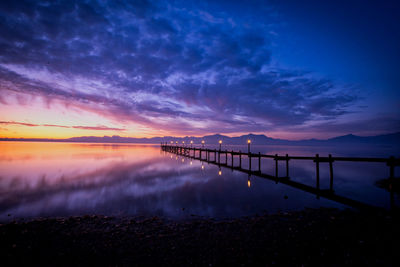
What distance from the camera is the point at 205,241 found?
6.62 m

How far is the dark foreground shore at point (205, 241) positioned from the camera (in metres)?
5.41

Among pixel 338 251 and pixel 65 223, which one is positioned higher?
pixel 338 251

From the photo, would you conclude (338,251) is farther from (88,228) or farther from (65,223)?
(65,223)

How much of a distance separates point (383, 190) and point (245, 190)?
13.2 m

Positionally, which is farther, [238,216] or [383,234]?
[238,216]

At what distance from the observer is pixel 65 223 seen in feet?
27.7

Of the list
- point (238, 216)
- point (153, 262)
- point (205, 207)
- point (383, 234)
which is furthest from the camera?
point (205, 207)

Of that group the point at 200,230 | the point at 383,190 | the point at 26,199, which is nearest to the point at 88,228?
the point at 200,230

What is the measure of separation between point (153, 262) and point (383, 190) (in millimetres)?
21620

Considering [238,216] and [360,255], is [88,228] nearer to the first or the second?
[238,216]

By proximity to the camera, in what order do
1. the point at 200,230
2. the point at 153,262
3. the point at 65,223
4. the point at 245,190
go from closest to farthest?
the point at 153,262 < the point at 200,230 < the point at 65,223 < the point at 245,190

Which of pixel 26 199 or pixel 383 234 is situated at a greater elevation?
pixel 383 234

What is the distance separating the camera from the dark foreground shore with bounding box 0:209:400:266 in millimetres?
5414

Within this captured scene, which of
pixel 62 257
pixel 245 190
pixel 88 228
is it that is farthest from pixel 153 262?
pixel 245 190
